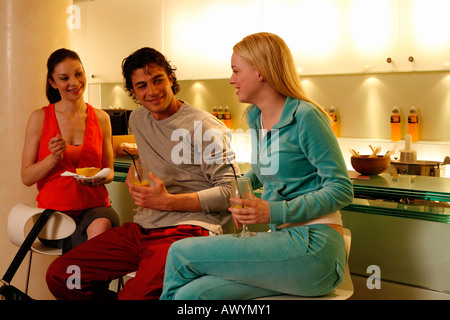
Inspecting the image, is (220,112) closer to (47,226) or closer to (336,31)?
(336,31)

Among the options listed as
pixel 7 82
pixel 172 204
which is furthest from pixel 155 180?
pixel 7 82

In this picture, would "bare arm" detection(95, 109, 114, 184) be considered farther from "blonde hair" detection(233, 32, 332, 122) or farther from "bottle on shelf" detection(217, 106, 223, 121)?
"bottle on shelf" detection(217, 106, 223, 121)

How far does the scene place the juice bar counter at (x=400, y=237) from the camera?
1.82 metres

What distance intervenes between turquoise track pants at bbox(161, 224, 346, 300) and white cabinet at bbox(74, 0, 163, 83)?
12.7 ft

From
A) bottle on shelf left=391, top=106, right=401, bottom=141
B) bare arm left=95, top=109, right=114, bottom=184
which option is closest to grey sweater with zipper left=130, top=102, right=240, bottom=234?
bare arm left=95, top=109, right=114, bottom=184

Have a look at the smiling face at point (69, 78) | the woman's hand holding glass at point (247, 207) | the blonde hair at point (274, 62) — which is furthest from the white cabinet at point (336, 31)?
the woman's hand holding glass at point (247, 207)

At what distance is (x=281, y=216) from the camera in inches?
53.9

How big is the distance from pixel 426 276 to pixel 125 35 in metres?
4.08

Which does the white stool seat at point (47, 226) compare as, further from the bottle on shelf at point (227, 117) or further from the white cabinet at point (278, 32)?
the bottle on shelf at point (227, 117)

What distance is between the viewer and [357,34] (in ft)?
12.7

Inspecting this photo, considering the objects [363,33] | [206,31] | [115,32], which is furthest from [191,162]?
[115,32]

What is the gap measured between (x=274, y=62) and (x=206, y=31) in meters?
3.29

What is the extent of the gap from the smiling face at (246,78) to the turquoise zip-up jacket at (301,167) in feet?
0.36
